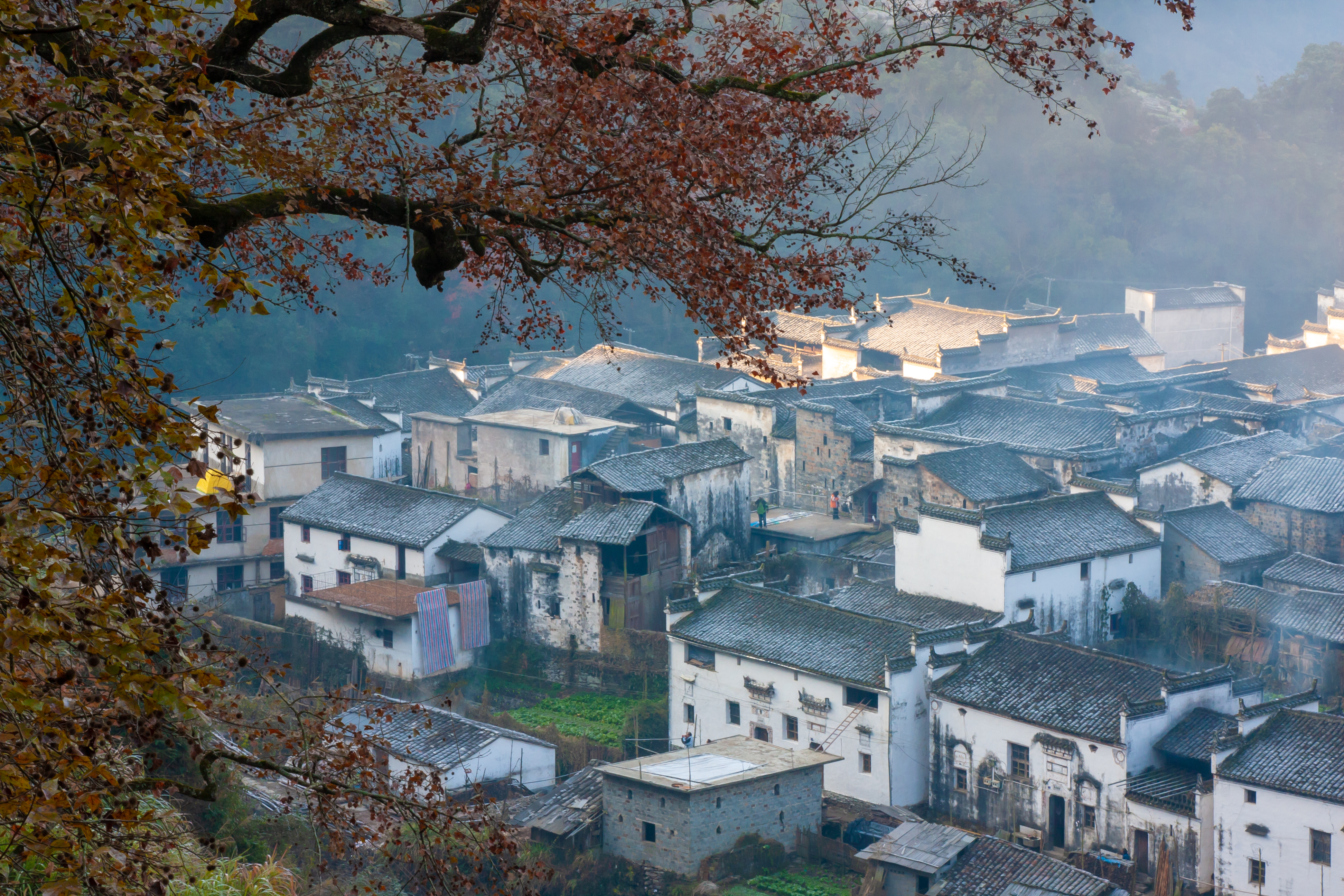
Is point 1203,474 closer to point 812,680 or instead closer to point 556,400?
point 812,680

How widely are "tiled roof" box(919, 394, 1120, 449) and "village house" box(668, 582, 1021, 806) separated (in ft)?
36.8

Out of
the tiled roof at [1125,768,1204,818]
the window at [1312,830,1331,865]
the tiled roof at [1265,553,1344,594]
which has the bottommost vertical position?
the window at [1312,830,1331,865]

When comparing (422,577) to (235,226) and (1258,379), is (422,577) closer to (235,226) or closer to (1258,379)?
(235,226)

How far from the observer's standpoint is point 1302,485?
104ft

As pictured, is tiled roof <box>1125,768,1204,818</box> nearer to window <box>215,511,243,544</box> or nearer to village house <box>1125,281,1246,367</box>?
window <box>215,511,243,544</box>

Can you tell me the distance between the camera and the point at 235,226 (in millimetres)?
6324

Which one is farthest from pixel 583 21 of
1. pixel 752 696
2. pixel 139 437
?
pixel 752 696

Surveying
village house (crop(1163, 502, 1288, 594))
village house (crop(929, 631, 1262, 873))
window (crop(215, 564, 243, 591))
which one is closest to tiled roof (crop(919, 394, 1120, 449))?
village house (crop(1163, 502, 1288, 594))

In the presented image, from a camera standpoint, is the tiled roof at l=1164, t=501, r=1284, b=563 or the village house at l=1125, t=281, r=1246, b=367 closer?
the tiled roof at l=1164, t=501, r=1284, b=563

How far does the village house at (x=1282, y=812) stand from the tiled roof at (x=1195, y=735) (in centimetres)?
90

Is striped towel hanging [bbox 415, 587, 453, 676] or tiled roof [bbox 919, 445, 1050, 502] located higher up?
tiled roof [bbox 919, 445, 1050, 502]

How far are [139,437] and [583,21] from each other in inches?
133

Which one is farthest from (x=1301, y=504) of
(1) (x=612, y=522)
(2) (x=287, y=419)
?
(2) (x=287, y=419)

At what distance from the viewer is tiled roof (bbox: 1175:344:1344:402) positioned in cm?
4900
